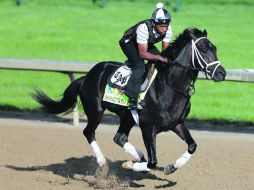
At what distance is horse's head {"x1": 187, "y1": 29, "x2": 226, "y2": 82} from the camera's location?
765 cm

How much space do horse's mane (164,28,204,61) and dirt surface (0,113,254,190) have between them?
1415 mm

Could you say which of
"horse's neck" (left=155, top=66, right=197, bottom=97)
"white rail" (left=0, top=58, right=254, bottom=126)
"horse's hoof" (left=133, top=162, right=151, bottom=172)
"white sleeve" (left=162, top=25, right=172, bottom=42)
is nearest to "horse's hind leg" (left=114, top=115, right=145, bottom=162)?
"horse's hoof" (left=133, top=162, right=151, bottom=172)

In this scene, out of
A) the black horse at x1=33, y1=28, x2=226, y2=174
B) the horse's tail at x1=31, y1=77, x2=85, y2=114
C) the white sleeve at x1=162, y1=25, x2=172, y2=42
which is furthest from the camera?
the horse's tail at x1=31, y1=77, x2=85, y2=114

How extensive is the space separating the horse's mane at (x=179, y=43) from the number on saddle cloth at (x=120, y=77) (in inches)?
20.6

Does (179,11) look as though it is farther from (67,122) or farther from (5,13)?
(67,122)

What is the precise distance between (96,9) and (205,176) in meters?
13.2

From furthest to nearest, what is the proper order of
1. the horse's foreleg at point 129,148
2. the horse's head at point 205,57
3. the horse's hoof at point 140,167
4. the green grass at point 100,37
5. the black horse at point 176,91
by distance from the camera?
1. the green grass at point 100,37
2. the horse's foreleg at point 129,148
3. the horse's hoof at point 140,167
4. the black horse at point 176,91
5. the horse's head at point 205,57

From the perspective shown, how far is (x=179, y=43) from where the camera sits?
26.4ft

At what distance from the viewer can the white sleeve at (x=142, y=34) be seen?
8031mm

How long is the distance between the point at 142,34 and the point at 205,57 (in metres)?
0.76

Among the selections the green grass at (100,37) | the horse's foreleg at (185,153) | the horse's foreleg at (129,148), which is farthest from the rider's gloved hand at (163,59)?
the green grass at (100,37)

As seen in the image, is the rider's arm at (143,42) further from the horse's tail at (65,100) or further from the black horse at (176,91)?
the horse's tail at (65,100)

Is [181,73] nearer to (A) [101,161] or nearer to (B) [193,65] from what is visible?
(B) [193,65]

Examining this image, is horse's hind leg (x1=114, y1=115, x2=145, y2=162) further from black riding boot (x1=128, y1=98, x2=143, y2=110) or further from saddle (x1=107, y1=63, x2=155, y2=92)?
saddle (x1=107, y1=63, x2=155, y2=92)
